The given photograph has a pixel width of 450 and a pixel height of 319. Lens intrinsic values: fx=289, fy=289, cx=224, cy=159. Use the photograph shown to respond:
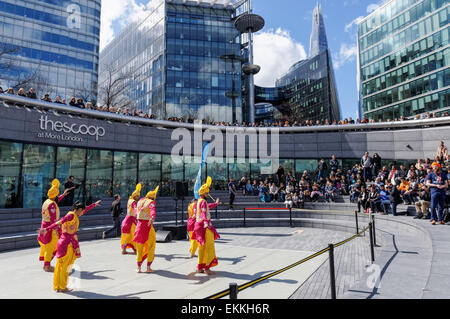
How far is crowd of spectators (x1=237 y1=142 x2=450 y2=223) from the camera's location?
43.4 feet

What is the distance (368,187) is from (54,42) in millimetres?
64369

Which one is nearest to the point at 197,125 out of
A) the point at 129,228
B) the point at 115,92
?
the point at 129,228

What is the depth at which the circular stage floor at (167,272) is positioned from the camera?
5.68 meters

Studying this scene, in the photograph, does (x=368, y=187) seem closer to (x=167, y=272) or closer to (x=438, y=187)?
(x=438, y=187)

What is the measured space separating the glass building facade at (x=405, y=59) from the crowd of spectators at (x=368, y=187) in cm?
3913

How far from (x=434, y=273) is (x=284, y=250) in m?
5.14

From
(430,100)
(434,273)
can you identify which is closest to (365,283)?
(434,273)

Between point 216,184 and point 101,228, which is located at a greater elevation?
point 216,184

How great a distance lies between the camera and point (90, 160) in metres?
17.9

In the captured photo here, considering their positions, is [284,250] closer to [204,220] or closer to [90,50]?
[204,220]

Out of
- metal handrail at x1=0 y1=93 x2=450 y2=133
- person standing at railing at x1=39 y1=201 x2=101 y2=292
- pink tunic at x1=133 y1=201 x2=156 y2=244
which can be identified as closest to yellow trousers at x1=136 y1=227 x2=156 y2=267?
pink tunic at x1=133 y1=201 x2=156 y2=244

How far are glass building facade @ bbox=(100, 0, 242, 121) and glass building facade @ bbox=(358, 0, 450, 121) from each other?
1155 inches

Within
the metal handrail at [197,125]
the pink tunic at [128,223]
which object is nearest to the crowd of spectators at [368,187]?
the metal handrail at [197,125]

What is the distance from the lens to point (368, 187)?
15.5 metres
